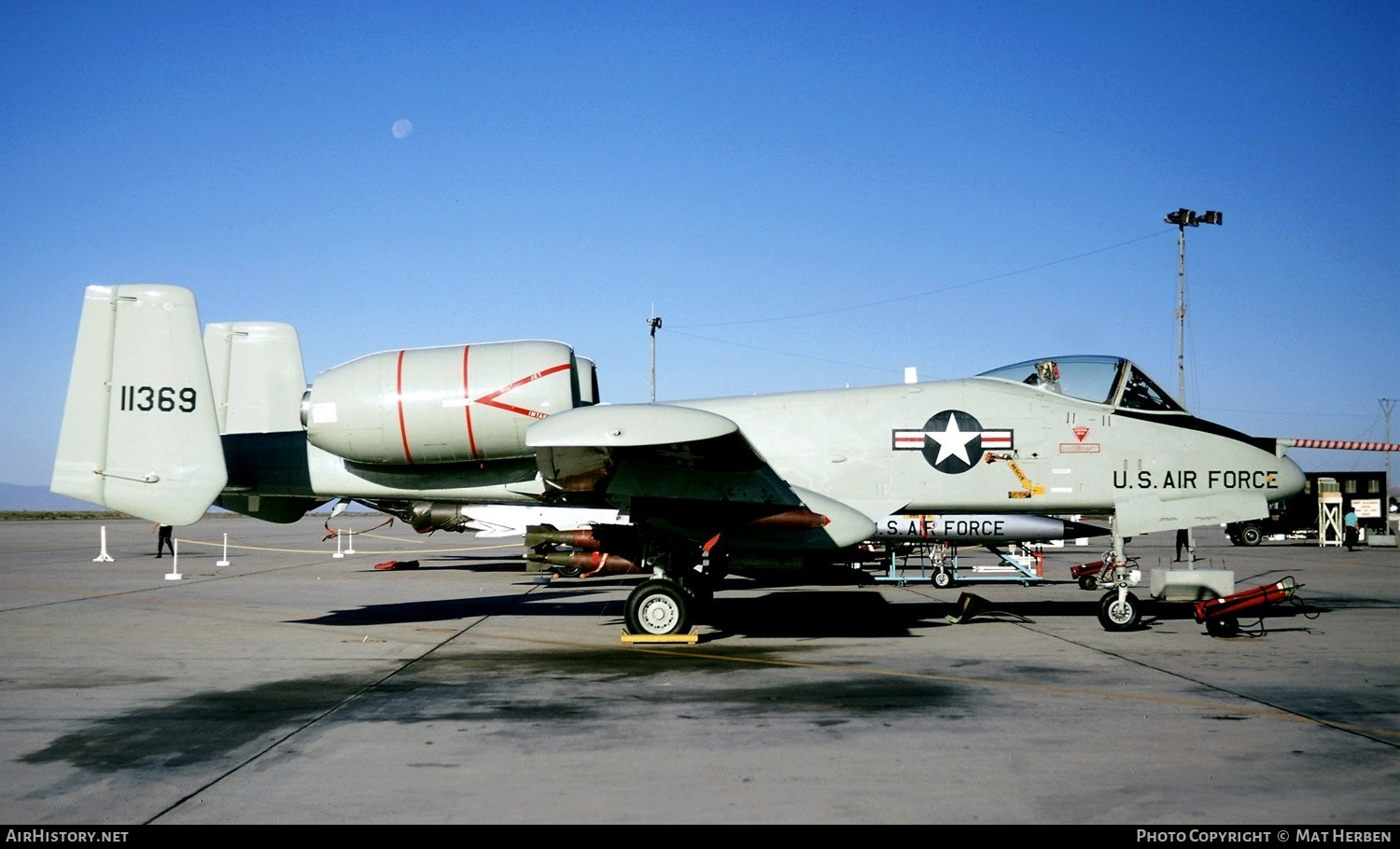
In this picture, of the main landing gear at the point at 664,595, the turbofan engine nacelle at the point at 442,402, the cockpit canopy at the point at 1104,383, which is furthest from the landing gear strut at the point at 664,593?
the cockpit canopy at the point at 1104,383

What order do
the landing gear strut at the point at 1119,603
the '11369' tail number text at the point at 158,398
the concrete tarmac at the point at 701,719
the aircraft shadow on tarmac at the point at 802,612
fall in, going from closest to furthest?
the concrete tarmac at the point at 701,719 → the '11369' tail number text at the point at 158,398 → the landing gear strut at the point at 1119,603 → the aircraft shadow on tarmac at the point at 802,612

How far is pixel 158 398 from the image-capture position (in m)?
11.5

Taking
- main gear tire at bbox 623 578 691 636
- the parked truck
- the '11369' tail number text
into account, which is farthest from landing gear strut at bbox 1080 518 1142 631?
the parked truck

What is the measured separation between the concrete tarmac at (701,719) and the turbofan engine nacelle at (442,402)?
94.6 inches

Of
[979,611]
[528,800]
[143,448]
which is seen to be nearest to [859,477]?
[979,611]

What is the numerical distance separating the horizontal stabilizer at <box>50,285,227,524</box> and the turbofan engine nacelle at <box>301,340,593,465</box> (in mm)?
1440

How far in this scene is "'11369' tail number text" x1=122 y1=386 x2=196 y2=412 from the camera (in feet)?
37.5

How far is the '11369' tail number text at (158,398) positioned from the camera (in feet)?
37.5

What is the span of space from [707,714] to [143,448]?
26.6 ft

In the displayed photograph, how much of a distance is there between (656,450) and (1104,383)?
6065 millimetres

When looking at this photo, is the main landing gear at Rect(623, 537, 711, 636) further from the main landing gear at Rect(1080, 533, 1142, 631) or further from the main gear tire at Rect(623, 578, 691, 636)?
the main landing gear at Rect(1080, 533, 1142, 631)

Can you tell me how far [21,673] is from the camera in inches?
372

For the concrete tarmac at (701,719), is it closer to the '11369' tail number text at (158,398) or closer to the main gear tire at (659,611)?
the main gear tire at (659,611)
